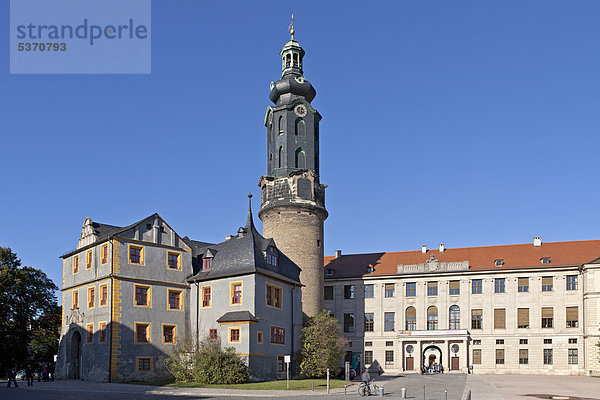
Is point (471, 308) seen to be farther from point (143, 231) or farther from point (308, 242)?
point (143, 231)

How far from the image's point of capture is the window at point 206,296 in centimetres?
4866

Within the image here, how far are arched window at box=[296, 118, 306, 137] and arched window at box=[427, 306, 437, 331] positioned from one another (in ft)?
76.3

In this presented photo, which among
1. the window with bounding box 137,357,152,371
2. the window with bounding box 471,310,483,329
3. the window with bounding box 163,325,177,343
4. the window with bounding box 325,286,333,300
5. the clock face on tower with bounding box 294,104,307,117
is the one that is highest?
the clock face on tower with bounding box 294,104,307,117

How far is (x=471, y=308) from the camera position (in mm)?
68875

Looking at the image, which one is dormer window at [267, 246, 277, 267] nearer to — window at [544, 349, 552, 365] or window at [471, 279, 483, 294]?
window at [471, 279, 483, 294]

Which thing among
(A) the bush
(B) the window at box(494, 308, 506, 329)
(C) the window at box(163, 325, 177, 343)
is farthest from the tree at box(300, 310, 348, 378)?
(B) the window at box(494, 308, 506, 329)

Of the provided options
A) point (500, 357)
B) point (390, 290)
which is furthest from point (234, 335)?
point (500, 357)

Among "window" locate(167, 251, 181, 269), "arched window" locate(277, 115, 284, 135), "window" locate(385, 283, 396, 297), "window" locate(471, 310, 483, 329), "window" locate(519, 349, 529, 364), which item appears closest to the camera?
"window" locate(167, 251, 181, 269)

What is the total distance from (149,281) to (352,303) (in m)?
30.4

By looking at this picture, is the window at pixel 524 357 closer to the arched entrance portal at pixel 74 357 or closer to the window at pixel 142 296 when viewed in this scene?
the window at pixel 142 296

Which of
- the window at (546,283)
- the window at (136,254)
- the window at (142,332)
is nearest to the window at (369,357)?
the window at (546,283)

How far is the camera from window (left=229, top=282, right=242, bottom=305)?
47.0 meters

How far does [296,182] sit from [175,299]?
16215mm

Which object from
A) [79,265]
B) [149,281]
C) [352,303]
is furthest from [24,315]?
[352,303]
